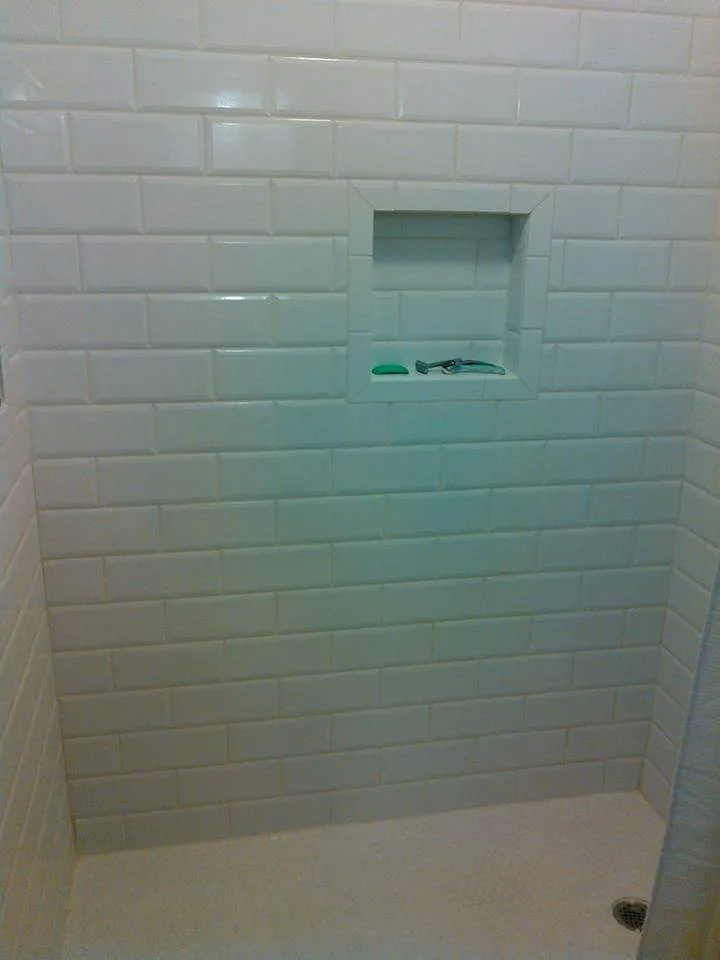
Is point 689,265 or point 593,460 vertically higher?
point 689,265

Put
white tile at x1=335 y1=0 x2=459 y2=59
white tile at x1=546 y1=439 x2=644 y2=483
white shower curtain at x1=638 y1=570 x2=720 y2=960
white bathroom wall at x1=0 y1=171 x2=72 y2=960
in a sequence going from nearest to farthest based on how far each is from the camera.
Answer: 1. white shower curtain at x1=638 y1=570 x2=720 y2=960
2. white bathroom wall at x1=0 y1=171 x2=72 y2=960
3. white tile at x1=335 y1=0 x2=459 y2=59
4. white tile at x1=546 y1=439 x2=644 y2=483

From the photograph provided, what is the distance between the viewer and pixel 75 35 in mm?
1326

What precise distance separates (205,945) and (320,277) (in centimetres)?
135

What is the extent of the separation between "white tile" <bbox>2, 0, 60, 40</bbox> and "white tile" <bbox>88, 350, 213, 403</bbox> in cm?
55

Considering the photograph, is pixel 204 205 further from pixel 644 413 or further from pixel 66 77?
pixel 644 413

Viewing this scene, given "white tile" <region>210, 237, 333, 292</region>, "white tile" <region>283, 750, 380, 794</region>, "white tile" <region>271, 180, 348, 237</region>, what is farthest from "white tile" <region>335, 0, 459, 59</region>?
"white tile" <region>283, 750, 380, 794</region>

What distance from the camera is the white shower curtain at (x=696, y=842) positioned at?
789 mm

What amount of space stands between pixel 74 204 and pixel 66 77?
21 centimetres

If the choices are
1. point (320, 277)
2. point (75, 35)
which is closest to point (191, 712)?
point (320, 277)

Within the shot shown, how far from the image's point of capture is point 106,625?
1.63m

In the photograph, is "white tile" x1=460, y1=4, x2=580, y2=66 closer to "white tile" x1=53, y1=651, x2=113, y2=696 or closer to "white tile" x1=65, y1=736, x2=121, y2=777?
"white tile" x1=53, y1=651, x2=113, y2=696

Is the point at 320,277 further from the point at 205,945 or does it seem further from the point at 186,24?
the point at 205,945

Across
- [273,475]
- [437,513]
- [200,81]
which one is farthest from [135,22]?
[437,513]

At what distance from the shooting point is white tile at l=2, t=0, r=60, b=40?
1301 millimetres
